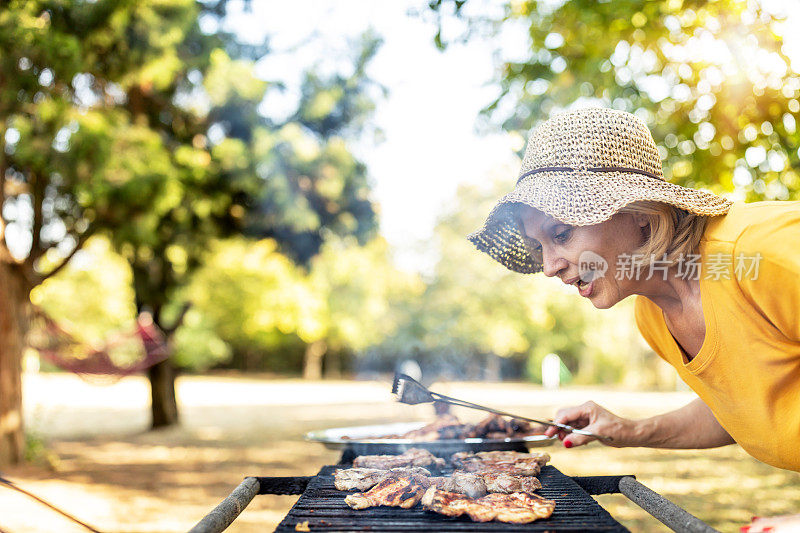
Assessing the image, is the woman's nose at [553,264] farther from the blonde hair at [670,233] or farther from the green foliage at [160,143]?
the green foliage at [160,143]

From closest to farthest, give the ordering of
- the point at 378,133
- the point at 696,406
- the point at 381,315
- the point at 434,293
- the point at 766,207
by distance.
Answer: the point at 766,207
the point at 696,406
the point at 378,133
the point at 434,293
the point at 381,315

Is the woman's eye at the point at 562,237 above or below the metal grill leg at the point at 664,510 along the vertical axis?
above

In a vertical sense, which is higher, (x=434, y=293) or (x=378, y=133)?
(x=378, y=133)

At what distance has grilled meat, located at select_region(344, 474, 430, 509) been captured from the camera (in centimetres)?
175

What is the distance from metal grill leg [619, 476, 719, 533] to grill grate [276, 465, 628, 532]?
0.13m

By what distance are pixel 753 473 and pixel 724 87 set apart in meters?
4.63

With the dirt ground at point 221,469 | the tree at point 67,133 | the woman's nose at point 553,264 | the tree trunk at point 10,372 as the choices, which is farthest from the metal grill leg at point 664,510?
the tree trunk at point 10,372

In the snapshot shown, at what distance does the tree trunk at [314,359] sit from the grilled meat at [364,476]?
28.4 meters

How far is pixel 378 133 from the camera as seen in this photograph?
1012cm

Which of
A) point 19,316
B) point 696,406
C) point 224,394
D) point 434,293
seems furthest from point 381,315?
point 696,406

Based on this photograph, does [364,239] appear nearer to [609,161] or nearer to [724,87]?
[724,87]

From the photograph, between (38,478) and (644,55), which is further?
(38,478)

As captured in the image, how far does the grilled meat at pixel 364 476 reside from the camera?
6.32ft

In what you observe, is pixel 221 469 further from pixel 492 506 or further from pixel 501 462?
pixel 492 506
